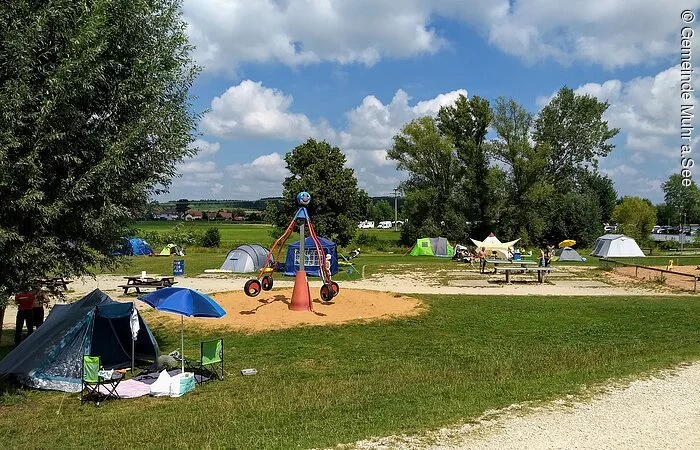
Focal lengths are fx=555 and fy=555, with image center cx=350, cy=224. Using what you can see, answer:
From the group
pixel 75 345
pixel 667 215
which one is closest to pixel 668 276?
pixel 75 345

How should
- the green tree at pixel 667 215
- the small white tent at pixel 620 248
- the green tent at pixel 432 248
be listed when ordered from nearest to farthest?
the small white tent at pixel 620 248
the green tent at pixel 432 248
the green tree at pixel 667 215

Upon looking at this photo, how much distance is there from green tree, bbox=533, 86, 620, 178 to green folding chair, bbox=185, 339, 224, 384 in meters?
55.7

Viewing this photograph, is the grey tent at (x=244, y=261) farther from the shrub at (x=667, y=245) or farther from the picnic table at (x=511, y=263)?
the shrub at (x=667, y=245)

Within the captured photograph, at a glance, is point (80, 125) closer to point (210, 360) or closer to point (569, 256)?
point (210, 360)

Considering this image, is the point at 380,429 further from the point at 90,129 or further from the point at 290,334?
the point at 290,334

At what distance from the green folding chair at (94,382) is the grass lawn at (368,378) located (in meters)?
0.23

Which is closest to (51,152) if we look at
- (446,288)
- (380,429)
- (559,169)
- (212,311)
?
(212,311)

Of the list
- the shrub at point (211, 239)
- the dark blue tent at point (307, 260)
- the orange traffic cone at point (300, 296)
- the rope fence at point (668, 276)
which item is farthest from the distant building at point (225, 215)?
the orange traffic cone at point (300, 296)

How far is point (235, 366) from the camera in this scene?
11.2m

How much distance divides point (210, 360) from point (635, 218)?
59118mm

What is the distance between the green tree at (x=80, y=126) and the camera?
26.0 ft

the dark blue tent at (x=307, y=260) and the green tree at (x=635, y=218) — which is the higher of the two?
the green tree at (x=635, y=218)

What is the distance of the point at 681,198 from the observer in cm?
8038

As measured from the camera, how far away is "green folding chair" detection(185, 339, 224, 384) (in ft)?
32.3
